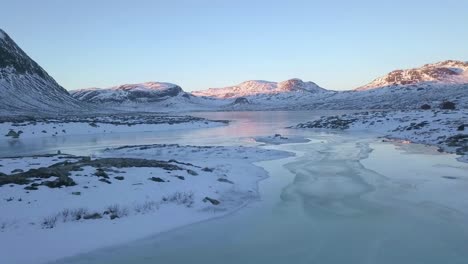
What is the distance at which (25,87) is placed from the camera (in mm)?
152750

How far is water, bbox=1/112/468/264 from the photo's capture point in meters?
9.71

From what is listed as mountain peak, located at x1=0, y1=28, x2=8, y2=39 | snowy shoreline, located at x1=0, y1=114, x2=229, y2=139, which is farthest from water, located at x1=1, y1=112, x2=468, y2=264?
mountain peak, located at x1=0, y1=28, x2=8, y2=39

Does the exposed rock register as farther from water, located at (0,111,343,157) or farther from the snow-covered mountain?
the snow-covered mountain

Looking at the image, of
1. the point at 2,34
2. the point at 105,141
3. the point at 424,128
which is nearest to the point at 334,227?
the point at 424,128

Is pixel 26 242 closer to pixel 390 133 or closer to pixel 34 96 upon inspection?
pixel 390 133

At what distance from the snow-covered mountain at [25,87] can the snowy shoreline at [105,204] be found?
116 metres

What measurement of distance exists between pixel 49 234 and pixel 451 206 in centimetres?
1170

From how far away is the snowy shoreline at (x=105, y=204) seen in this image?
1035 centimetres

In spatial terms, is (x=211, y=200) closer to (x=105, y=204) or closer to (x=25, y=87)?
(x=105, y=204)

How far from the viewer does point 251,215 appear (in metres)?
13.4

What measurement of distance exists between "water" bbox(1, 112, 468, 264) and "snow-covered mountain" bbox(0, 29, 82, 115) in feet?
391

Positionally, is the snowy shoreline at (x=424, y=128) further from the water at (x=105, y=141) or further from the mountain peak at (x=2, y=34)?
the mountain peak at (x=2, y=34)

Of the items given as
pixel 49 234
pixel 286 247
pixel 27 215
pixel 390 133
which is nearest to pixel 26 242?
pixel 49 234

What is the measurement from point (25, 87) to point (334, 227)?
160973mm
